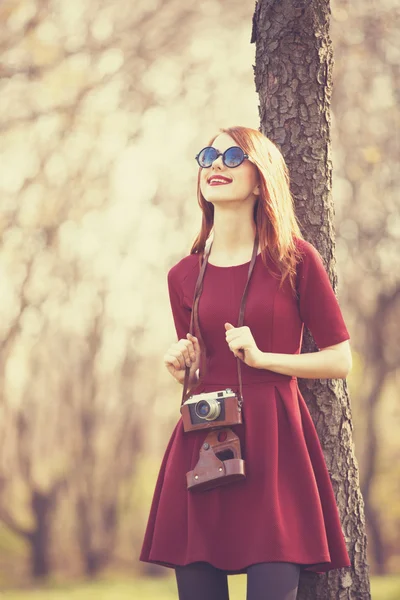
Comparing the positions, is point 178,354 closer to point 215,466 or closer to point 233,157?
point 215,466

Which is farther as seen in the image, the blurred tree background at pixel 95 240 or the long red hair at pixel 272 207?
the blurred tree background at pixel 95 240

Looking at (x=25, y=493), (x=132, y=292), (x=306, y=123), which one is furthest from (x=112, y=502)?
(x=306, y=123)

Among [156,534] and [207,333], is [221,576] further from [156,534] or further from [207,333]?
[207,333]

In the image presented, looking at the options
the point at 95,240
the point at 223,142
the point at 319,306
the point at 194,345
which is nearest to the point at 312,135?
the point at 223,142

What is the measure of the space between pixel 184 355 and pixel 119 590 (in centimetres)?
364

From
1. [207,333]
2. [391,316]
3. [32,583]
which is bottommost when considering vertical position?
[32,583]

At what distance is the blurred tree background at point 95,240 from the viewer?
19.1 ft

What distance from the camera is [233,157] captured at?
2.56 meters

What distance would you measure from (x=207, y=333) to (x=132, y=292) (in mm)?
3277

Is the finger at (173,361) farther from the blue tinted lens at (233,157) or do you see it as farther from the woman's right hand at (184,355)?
the blue tinted lens at (233,157)

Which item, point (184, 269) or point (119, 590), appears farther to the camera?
point (119, 590)

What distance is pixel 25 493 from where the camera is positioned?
5934 mm

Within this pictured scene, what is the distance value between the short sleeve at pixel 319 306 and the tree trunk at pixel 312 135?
603 millimetres

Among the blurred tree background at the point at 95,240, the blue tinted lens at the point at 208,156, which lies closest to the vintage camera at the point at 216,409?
the blue tinted lens at the point at 208,156
